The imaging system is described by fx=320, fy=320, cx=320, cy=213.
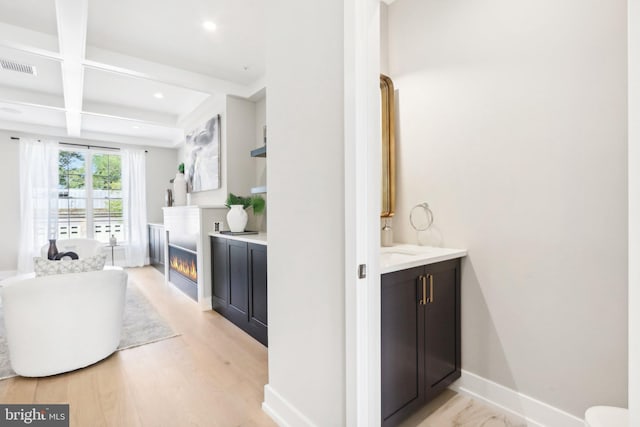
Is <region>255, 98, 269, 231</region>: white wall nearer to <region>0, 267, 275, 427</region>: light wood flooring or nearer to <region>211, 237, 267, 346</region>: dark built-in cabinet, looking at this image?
<region>211, 237, 267, 346</region>: dark built-in cabinet

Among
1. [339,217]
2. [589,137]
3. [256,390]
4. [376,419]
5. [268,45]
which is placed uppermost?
[268,45]

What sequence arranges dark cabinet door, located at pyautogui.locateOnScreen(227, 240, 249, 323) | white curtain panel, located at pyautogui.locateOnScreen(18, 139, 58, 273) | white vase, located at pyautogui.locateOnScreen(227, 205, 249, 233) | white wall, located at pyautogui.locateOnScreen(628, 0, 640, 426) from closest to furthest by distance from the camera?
white wall, located at pyautogui.locateOnScreen(628, 0, 640, 426), dark cabinet door, located at pyautogui.locateOnScreen(227, 240, 249, 323), white vase, located at pyautogui.locateOnScreen(227, 205, 249, 233), white curtain panel, located at pyautogui.locateOnScreen(18, 139, 58, 273)

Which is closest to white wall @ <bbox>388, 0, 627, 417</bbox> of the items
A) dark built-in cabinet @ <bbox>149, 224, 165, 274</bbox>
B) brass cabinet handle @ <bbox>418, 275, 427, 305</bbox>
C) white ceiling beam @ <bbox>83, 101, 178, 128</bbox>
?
brass cabinet handle @ <bbox>418, 275, 427, 305</bbox>

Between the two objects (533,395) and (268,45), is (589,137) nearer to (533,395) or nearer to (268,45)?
(533,395)

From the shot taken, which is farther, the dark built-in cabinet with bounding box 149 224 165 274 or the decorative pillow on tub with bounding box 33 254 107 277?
the dark built-in cabinet with bounding box 149 224 165 274

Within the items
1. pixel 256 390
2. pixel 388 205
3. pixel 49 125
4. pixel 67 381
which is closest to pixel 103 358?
pixel 67 381

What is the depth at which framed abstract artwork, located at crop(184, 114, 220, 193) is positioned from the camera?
4.49 meters

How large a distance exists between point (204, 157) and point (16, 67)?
2.21 m

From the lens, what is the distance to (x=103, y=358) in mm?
2469

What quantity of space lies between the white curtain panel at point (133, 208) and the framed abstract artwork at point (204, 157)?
6.00ft

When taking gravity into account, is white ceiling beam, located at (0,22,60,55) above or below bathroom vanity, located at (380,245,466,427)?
above

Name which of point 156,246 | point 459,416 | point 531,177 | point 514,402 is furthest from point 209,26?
point 156,246

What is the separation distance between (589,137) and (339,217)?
129 centimetres

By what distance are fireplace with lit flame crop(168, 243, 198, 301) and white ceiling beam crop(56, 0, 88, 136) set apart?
2.30 meters
